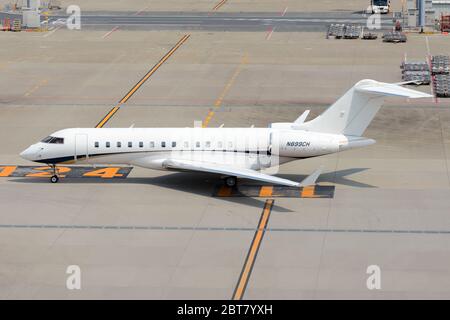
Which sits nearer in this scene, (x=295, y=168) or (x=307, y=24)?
(x=295, y=168)

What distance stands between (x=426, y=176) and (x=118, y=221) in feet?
57.6

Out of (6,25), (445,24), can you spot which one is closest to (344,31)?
(445,24)

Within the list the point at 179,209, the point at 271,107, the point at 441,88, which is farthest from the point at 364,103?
the point at 441,88

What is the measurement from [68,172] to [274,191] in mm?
12026

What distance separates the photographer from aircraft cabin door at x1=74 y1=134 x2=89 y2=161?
53438mm

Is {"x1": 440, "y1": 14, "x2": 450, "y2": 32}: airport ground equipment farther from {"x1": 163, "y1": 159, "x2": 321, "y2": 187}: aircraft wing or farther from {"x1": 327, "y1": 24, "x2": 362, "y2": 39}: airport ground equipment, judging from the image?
{"x1": 163, "y1": 159, "x2": 321, "y2": 187}: aircraft wing

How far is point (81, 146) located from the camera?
53.5 m

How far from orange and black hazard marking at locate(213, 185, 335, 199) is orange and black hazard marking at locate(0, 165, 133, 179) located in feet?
21.0

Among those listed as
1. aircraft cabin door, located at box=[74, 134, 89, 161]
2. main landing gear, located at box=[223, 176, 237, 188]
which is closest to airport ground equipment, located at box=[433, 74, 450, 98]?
main landing gear, located at box=[223, 176, 237, 188]

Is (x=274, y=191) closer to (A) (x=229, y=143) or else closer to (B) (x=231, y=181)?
(B) (x=231, y=181)

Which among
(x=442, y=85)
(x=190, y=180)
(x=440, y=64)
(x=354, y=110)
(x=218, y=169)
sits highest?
(x=440, y=64)

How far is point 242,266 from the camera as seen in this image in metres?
42.2

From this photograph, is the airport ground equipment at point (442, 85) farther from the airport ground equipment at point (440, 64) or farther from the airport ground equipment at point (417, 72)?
the airport ground equipment at point (440, 64)

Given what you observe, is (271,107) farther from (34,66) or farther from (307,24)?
(307,24)
